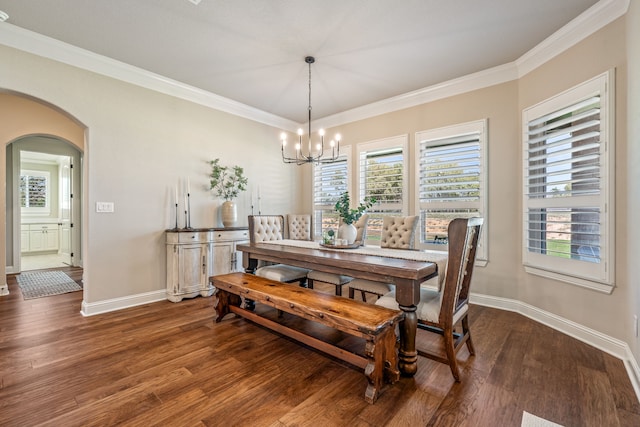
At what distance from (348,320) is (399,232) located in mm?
1863

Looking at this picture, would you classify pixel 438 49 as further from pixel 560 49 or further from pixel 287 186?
pixel 287 186

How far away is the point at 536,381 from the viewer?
197 centimetres

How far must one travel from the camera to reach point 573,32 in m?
2.71

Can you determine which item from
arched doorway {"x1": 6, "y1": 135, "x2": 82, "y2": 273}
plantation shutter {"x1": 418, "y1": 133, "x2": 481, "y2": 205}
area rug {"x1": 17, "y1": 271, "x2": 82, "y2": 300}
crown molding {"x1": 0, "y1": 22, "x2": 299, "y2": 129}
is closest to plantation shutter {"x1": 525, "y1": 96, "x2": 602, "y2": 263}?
plantation shutter {"x1": 418, "y1": 133, "x2": 481, "y2": 205}

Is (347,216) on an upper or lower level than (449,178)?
lower

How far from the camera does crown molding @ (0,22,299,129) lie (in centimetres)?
279

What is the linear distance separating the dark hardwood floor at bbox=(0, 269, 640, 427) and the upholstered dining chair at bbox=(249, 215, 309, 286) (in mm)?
577

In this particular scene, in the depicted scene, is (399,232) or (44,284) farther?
(44,284)

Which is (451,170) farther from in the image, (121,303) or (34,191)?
(34,191)

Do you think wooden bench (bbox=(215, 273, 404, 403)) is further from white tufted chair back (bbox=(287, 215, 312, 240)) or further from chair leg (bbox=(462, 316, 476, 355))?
white tufted chair back (bbox=(287, 215, 312, 240))

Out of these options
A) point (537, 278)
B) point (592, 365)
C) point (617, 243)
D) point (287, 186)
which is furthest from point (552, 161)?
point (287, 186)

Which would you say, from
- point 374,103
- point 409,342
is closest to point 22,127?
point 374,103

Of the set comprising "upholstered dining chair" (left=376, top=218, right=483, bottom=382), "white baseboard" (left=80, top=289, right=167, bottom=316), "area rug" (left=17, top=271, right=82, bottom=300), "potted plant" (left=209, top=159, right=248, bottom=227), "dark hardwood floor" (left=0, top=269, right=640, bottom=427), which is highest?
"potted plant" (left=209, top=159, right=248, bottom=227)

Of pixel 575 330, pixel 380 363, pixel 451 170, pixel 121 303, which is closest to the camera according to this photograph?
pixel 380 363
